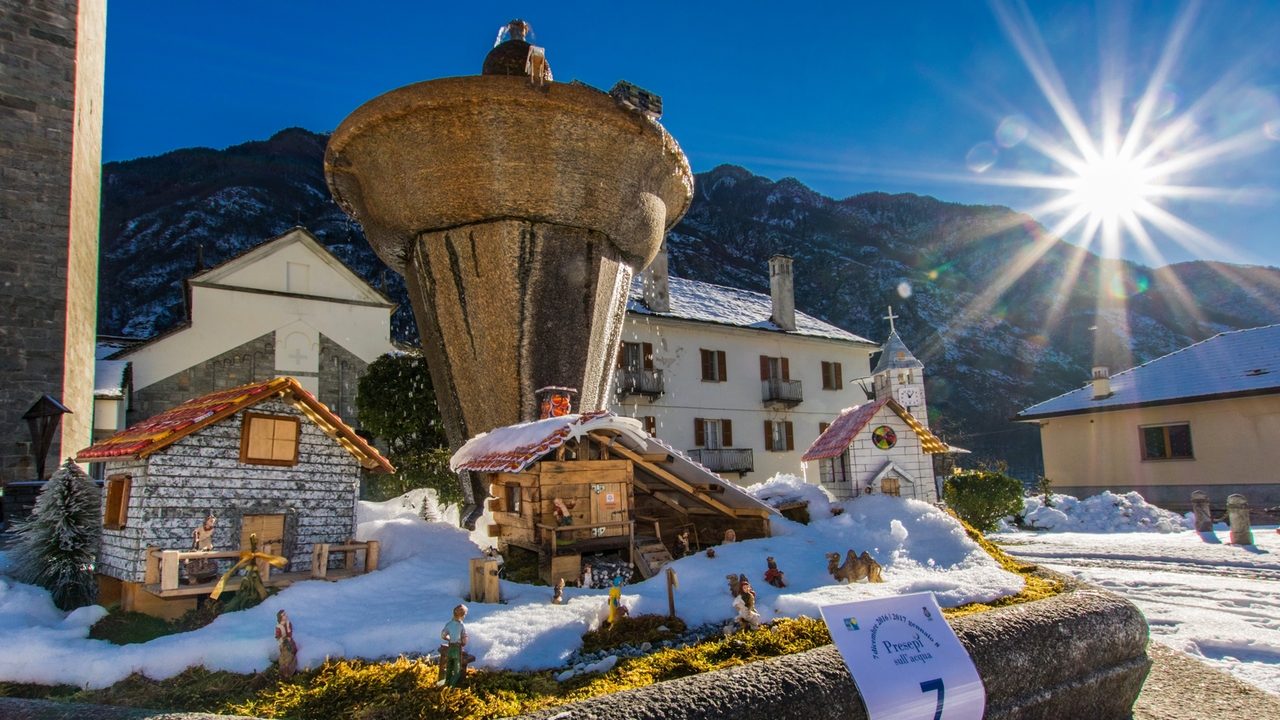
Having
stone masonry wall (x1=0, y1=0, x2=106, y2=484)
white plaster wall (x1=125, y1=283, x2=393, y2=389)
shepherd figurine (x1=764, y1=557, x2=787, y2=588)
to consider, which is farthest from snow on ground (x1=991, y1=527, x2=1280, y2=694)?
white plaster wall (x1=125, y1=283, x2=393, y2=389)

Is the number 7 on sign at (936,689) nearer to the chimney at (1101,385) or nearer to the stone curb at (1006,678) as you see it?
the stone curb at (1006,678)

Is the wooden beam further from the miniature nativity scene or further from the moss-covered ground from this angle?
the moss-covered ground

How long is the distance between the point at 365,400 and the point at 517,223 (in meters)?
8.23

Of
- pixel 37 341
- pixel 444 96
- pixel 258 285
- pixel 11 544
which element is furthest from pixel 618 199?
pixel 258 285

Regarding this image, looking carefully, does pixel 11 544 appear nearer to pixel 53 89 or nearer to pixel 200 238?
pixel 53 89

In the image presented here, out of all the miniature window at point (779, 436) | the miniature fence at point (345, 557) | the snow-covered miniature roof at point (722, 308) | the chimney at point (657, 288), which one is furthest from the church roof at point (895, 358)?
the miniature fence at point (345, 557)

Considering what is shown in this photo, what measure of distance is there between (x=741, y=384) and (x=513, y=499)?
20.7 m

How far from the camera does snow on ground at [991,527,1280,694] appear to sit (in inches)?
244

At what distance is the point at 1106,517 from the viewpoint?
18.4m

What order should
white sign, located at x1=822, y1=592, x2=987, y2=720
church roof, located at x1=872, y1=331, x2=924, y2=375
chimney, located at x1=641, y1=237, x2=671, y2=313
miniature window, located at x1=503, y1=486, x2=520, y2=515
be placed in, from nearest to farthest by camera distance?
1. white sign, located at x1=822, y1=592, x2=987, y2=720
2. miniature window, located at x1=503, y1=486, x2=520, y2=515
3. chimney, located at x1=641, y1=237, x2=671, y2=313
4. church roof, located at x1=872, y1=331, x2=924, y2=375

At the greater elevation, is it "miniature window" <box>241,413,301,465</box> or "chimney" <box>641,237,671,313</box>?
"chimney" <box>641,237,671,313</box>

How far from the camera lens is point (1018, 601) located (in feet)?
17.8

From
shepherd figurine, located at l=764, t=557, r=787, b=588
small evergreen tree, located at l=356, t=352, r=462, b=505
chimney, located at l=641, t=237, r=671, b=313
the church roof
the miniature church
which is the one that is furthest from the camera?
the church roof

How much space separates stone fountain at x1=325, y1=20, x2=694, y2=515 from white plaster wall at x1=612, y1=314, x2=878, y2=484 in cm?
1504
